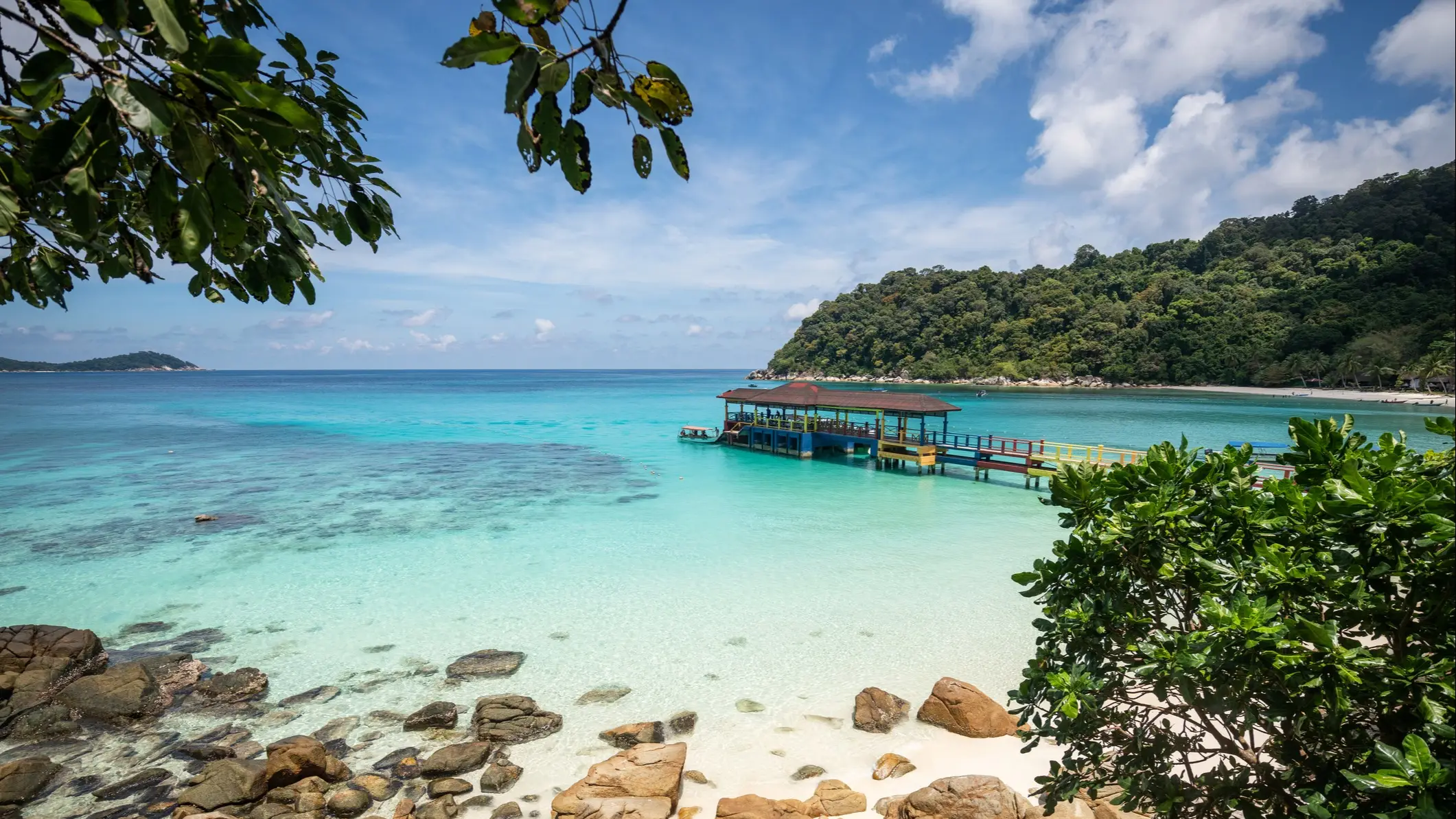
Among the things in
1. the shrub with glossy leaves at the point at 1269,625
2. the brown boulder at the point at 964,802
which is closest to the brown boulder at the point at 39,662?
the brown boulder at the point at 964,802

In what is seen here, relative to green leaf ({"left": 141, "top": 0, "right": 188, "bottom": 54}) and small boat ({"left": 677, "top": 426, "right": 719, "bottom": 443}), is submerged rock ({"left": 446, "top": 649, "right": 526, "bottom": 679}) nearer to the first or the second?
green leaf ({"left": 141, "top": 0, "right": 188, "bottom": 54})

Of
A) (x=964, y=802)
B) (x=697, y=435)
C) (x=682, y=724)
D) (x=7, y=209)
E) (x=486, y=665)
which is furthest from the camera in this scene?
(x=697, y=435)

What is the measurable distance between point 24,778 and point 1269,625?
366 inches

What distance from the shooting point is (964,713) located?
6.70 metres

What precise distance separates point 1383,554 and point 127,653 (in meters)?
12.8

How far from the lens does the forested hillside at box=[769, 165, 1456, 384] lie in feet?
197

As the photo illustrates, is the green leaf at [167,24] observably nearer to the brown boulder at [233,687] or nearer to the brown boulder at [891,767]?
the brown boulder at [891,767]

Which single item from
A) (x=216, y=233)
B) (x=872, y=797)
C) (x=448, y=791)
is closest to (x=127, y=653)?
(x=448, y=791)

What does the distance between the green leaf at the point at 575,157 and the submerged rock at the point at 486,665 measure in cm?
826

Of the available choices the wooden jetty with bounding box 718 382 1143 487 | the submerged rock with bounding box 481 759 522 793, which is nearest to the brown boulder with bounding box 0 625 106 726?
the submerged rock with bounding box 481 759 522 793

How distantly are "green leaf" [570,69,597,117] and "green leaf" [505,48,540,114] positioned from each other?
0.56 ft

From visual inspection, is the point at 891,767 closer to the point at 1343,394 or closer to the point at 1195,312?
the point at 1343,394

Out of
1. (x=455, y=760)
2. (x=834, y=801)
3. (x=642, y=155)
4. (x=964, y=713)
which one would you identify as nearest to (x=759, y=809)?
(x=834, y=801)

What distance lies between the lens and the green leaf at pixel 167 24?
93 centimetres
